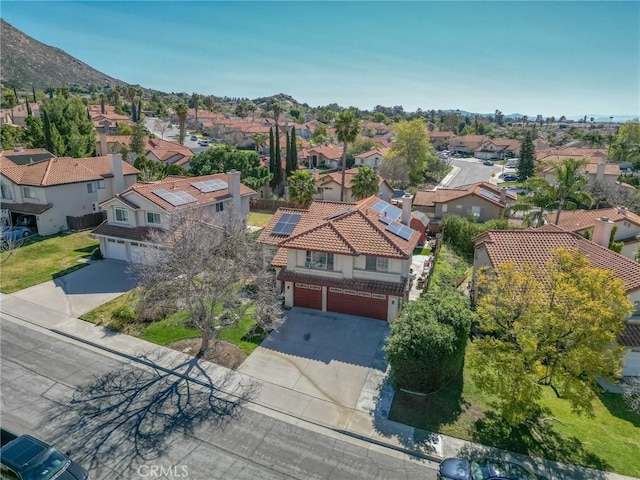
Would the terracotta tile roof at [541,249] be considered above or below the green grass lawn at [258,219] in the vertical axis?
above

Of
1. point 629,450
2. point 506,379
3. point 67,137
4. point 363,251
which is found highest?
point 67,137

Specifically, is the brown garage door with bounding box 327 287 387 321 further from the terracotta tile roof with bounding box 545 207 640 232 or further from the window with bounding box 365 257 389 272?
the terracotta tile roof with bounding box 545 207 640 232

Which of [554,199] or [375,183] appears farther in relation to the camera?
[375,183]

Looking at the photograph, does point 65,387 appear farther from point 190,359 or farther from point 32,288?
point 32,288

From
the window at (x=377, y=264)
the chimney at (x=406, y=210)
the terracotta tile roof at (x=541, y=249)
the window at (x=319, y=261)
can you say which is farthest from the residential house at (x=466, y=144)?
the window at (x=319, y=261)

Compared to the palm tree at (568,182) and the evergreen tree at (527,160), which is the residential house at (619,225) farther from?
the evergreen tree at (527,160)

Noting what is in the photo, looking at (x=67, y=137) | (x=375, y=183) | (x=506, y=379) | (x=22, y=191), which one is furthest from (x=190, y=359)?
(x=67, y=137)

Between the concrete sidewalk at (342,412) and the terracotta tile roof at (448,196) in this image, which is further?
the terracotta tile roof at (448,196)

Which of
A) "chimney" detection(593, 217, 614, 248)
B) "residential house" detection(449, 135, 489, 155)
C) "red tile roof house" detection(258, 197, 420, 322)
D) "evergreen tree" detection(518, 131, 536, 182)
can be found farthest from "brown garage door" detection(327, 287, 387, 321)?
"residential house" detection(449, 135, 489, 155)
